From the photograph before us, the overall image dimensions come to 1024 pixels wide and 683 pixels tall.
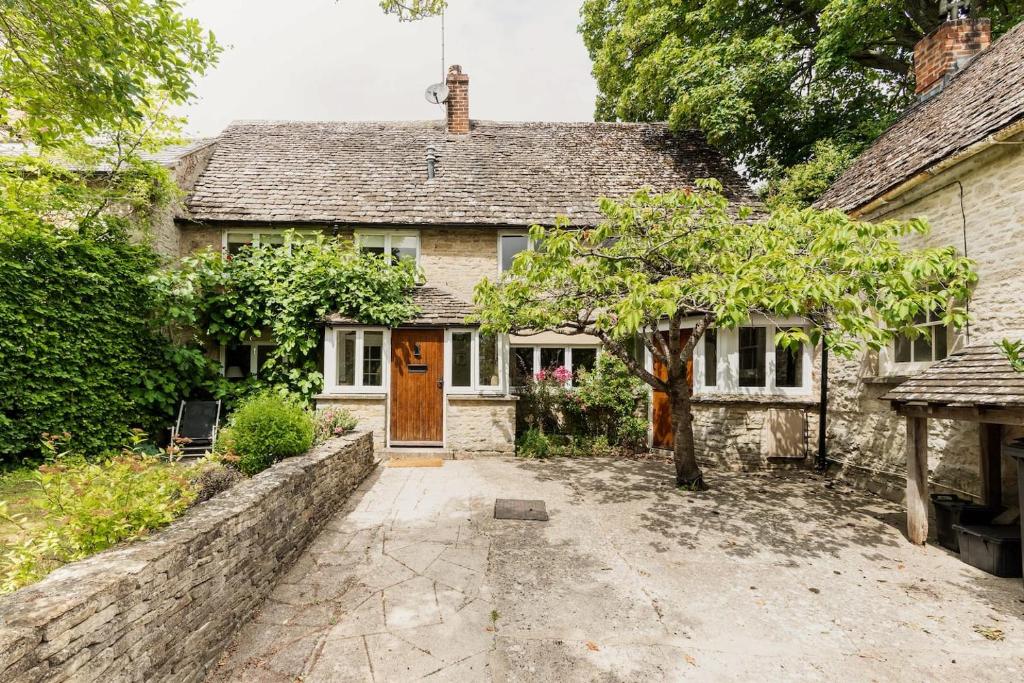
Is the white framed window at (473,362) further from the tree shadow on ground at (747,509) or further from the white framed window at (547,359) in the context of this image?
the tree shadow on ground at (747,509)

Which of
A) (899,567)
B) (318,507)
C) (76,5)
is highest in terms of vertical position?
(76,5)

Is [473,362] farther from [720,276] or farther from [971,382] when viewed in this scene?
[971,382]

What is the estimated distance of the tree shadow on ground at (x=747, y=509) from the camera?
546 centimetres

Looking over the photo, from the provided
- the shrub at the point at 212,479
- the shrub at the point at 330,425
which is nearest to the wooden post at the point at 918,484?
the shrub at the point at 212,479

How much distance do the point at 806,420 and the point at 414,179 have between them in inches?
427

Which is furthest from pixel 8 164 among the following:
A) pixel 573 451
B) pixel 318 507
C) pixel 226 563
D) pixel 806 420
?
pixel 806 420

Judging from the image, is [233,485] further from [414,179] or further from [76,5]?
[414,179]

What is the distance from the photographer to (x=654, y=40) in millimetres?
12883

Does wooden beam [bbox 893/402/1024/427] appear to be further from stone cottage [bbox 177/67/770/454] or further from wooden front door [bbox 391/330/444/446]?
wooden front door [bbox 391/330/444/446]

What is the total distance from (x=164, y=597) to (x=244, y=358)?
869 cm

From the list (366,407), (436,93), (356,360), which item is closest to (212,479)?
(366,407)

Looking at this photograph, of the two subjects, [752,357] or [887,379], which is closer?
[887,379]

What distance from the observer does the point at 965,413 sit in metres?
4.87

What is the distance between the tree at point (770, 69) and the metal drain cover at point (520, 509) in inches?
416
